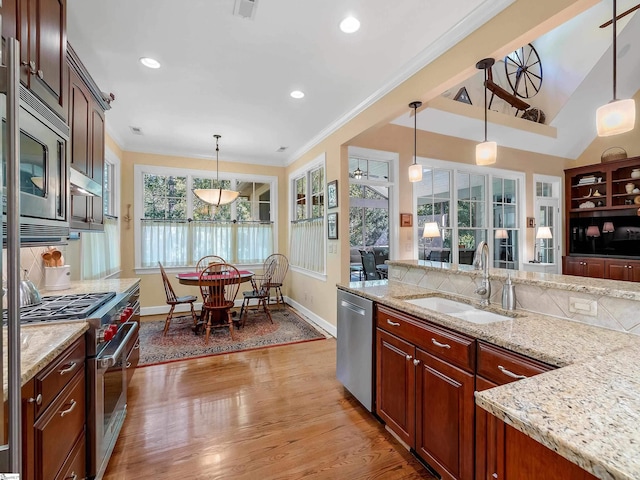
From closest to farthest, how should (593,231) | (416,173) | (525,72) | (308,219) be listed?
(416,173) < (308,219) < (525,72) < (593,231)

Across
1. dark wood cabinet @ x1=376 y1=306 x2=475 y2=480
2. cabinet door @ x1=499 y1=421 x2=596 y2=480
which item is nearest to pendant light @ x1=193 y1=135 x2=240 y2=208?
dark wood cabinet @ x1=376 y1=306 x2=475 y2=480

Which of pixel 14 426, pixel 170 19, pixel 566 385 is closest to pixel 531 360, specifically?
pixel 566 385

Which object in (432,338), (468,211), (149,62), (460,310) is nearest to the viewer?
(432,338)

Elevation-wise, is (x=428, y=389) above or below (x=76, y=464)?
above

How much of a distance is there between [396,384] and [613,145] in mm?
6743

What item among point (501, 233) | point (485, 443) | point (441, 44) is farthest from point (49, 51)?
point (501, 233)

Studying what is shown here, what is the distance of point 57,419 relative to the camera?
1.22 meters

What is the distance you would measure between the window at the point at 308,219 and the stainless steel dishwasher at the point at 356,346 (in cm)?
185

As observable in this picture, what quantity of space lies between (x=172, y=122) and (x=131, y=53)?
152 centimetres

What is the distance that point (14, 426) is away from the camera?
666 mm

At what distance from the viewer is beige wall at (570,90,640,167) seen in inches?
212

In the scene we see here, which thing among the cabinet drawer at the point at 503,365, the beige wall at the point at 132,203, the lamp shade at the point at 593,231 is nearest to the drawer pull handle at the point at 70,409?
the cabinet drawer at the point at 503,365

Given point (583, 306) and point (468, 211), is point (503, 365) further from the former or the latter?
point (468, 211)

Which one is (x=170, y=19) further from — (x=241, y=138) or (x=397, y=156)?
(x=397, y=156)
